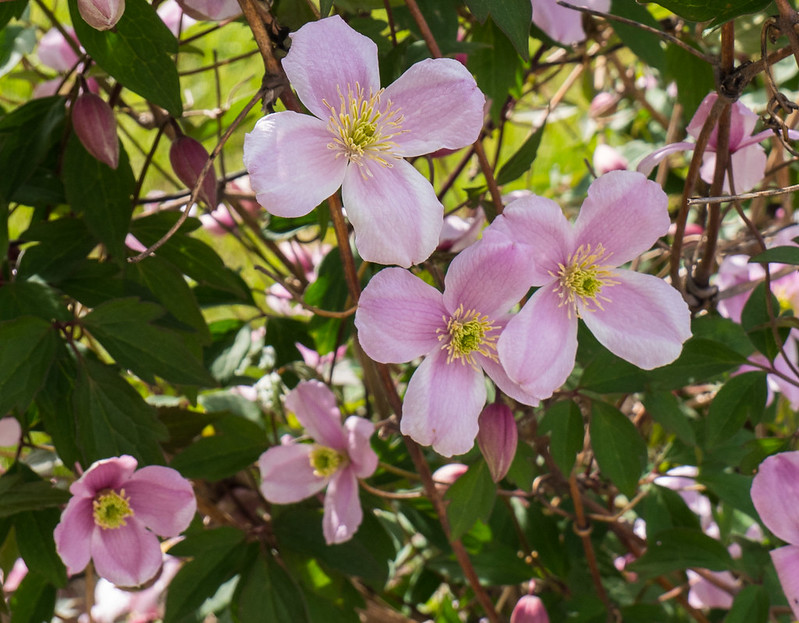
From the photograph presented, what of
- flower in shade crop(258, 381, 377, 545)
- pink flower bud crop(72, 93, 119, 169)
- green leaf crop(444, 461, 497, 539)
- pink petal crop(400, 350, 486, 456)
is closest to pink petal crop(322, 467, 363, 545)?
flower in shade crop(258, 381, 377, 545)

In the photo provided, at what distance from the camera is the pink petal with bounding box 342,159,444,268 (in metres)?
0.49

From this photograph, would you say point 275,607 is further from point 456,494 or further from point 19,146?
point 19,146

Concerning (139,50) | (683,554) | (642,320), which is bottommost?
(683,554)

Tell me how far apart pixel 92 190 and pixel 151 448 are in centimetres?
21

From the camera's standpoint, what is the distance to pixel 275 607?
74cm

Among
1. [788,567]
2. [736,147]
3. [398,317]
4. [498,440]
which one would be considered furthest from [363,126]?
[788,567]

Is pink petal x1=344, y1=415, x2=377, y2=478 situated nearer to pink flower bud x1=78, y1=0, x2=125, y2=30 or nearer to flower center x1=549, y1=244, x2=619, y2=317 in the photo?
flower center x1=549, y1=244, x2=619, y2=317

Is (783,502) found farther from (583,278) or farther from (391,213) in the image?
(391,213)

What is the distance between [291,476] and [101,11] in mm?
449

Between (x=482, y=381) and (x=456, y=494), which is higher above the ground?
(x=482, y=381)

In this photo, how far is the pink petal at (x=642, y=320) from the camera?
21.4 inches

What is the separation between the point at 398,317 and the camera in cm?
53

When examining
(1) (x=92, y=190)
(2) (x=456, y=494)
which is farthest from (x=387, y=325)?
(1) (x=92, y=190)

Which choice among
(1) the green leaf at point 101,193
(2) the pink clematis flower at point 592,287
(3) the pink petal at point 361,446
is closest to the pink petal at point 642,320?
(2) the pink clematis flower at point 592,287
